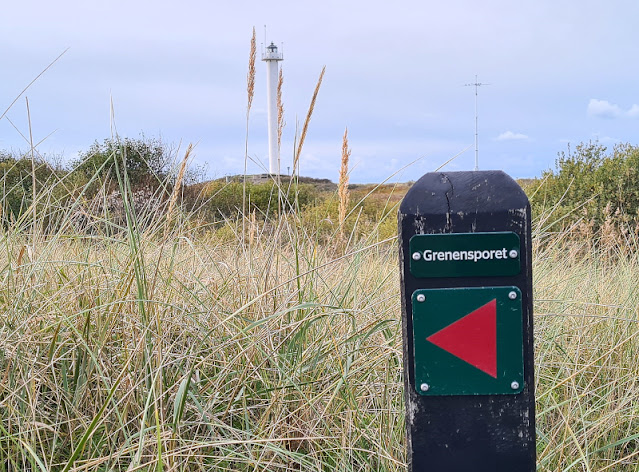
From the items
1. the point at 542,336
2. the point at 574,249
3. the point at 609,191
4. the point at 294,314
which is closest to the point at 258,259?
the point at 294,314

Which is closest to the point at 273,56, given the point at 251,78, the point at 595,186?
the point at 595,186

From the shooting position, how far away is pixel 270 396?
1.92 meters

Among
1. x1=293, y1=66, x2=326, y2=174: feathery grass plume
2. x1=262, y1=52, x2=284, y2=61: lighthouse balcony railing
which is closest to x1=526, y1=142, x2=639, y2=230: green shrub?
x1=293, y1=66, x2=326, y2=174: feathery grass plume

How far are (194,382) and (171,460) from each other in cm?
29

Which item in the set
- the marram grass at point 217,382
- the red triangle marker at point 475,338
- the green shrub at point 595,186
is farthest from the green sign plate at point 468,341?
the green shrub at point 595,186

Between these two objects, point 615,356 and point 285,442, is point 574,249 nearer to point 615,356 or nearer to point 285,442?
point 615,356

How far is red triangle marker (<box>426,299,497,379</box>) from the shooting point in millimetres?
1229

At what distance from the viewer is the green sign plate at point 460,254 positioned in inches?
48.0

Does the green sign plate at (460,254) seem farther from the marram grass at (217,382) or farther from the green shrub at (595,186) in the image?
the green shrub at (595,186)

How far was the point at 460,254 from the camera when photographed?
1.22 metres

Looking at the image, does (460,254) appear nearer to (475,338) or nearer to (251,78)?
(475,338)

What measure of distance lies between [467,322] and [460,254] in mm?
138

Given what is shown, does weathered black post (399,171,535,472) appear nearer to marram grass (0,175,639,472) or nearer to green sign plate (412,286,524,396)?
green sign plate (412,286,524,396)

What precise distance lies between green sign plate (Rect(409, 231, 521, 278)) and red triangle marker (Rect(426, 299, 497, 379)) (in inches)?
3.2
